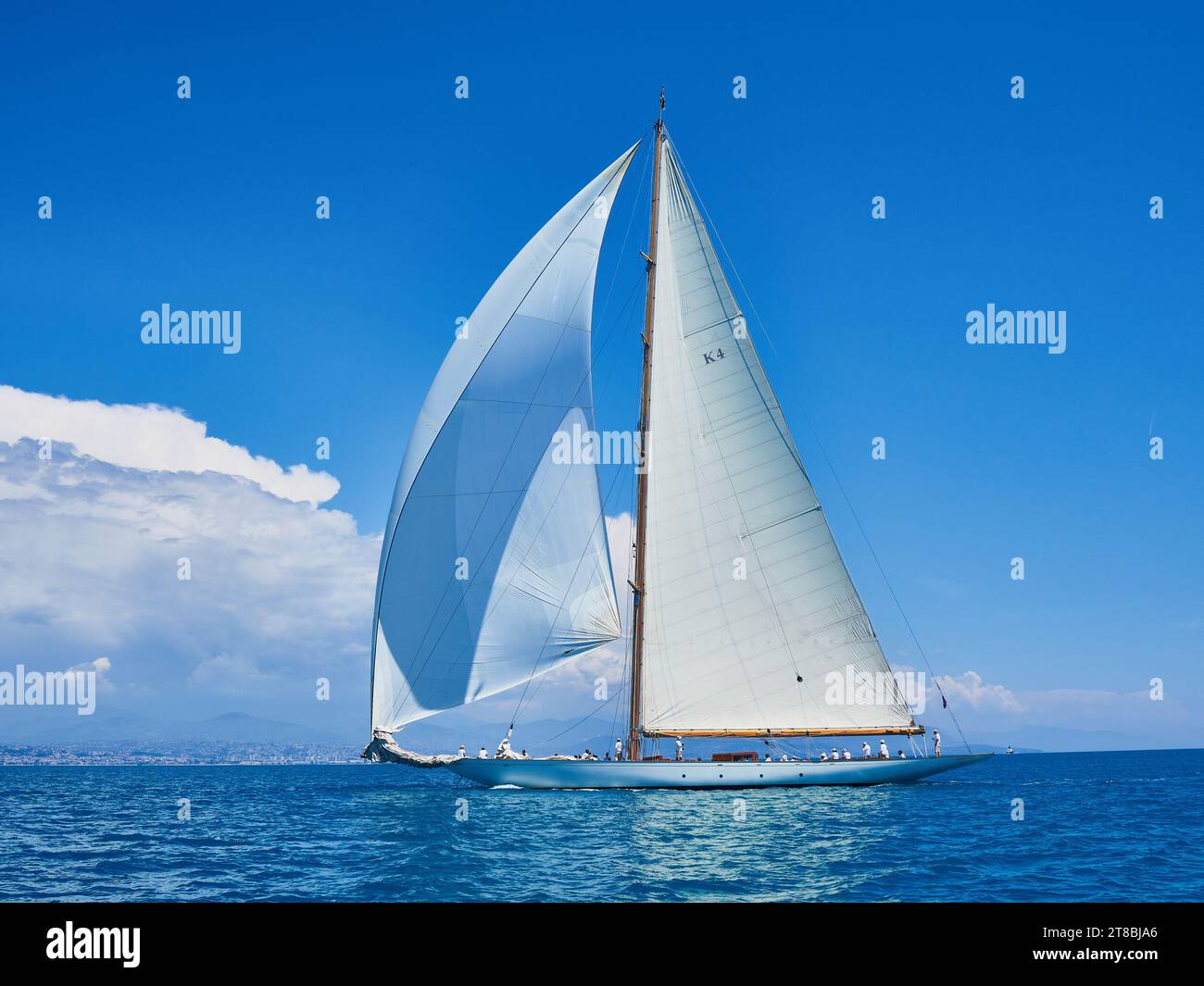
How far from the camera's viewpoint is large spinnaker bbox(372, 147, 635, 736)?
3669cm

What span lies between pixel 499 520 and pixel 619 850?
15.6 m

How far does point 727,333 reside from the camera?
39438mm

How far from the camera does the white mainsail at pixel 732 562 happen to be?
1507 inches

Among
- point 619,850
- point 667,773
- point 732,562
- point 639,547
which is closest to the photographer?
point 619,850

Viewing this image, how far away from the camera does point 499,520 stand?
3728 centimetres

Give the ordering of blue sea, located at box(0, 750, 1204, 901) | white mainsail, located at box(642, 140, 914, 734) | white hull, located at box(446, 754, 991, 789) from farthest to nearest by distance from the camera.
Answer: white mainsail, located at box(642, 140, 914, 734), white hull, located at box(446, 754, 991, 789), blue sea, located at box(0, 750, 1204, 901)

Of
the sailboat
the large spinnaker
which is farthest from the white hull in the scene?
the large spinnaker

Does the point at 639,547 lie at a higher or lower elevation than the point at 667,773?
higher

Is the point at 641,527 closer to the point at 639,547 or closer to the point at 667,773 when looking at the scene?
the point at 639,547

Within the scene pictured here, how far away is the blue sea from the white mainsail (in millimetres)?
3609

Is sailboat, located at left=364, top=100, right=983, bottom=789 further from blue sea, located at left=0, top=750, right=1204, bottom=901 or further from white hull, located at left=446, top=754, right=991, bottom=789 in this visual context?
blue sea, located at left=0, top=750, right=1204, bottom=901

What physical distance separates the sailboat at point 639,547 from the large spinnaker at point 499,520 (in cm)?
7

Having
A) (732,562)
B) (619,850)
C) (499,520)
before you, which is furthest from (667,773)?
(619,850)
